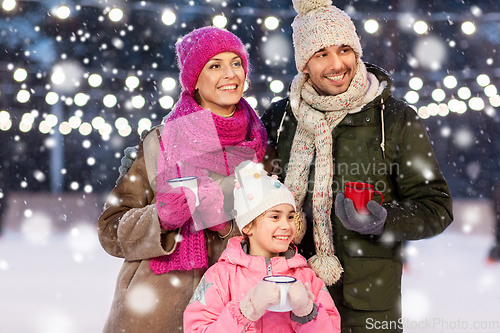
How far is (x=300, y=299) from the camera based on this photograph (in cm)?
142

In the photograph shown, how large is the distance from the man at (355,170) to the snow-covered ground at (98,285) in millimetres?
1865

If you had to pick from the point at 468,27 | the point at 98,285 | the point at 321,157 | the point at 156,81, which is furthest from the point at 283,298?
the point at 156,81

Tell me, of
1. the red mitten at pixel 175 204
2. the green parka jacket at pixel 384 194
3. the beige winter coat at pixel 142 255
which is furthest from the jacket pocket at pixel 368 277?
the red mitten at pixel 175 204

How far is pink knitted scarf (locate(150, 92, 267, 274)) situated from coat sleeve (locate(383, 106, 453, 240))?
63 cm

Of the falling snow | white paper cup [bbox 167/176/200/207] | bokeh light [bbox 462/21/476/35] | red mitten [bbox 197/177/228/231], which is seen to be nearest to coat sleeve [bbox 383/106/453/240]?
red mitten [bbox 197/177/228/231]

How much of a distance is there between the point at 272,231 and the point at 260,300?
436 millimetres

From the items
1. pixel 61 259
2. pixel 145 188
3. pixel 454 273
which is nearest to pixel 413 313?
pixel 454 273

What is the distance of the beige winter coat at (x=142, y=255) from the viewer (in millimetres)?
1853

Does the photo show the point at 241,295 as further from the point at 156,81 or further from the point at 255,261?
the point at 156,81

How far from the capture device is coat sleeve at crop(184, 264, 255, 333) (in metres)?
1.54

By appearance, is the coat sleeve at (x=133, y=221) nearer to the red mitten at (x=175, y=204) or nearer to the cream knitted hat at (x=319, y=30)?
the red mitten at (x=175, y=204)

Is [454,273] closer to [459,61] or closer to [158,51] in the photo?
[459,61]

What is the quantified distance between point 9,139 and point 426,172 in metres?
7.96

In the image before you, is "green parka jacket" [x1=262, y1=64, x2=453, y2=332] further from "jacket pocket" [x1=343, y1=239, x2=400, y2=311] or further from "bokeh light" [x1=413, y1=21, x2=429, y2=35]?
"bokeh light" [x1=413, y1=21, x2=429, y2=35]
